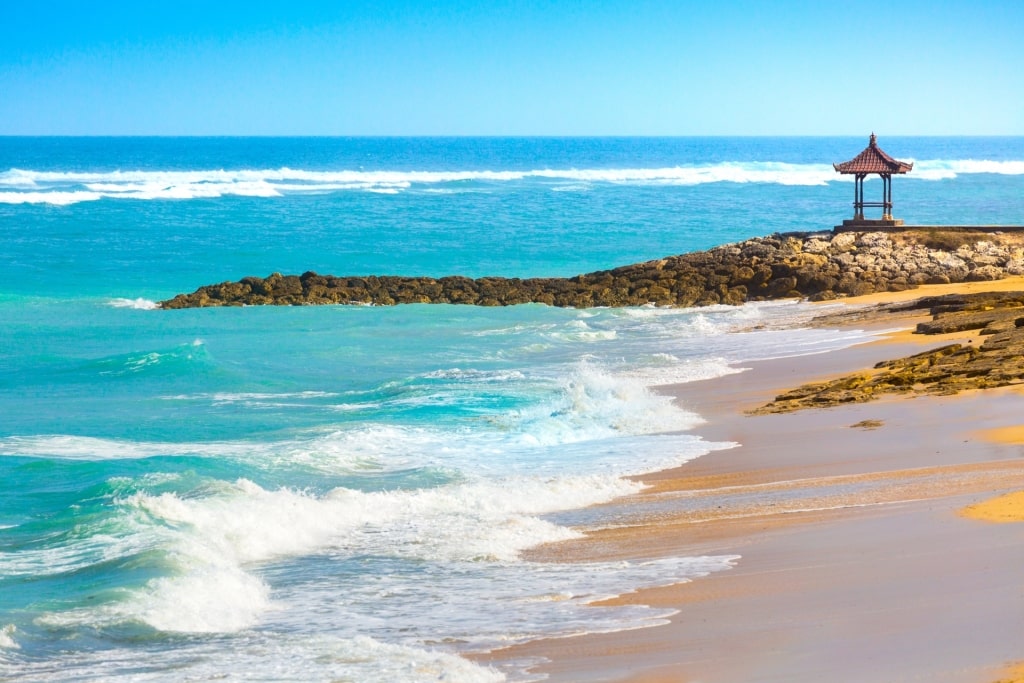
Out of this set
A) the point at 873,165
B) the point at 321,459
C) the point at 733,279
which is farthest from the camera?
the point at 873,165

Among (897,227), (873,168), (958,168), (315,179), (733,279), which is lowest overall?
(733,279)

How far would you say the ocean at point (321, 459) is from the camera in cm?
792

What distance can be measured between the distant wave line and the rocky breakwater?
131 feet

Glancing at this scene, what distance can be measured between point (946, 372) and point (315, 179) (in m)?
77.9

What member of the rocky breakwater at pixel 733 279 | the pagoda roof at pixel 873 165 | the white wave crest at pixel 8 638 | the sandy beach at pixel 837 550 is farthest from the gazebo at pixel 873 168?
the white wave crest at pixel 8 638

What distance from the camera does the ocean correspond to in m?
7.92

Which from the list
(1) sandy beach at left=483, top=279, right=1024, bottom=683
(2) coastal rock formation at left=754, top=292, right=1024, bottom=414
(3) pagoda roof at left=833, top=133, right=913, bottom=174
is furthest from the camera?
(3) pagoda roof at left=833, top=133, right=913, bottom=174

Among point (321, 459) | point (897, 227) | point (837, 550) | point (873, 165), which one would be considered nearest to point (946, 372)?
point (837, 550)

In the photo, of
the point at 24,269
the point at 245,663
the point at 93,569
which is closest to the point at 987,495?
the point at 245,663

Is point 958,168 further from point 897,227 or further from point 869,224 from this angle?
point 897,227

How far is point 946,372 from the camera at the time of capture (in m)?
14.8

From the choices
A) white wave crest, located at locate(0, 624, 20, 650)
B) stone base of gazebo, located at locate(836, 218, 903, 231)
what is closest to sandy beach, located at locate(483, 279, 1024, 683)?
white wave crest, located at locate(0, 624, 20, 650)

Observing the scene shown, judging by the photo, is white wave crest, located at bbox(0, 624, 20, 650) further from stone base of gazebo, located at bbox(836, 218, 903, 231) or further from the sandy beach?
stone base of gazebo, located at bbox(836, 218, 903, 231)

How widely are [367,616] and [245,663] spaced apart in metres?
1.03
